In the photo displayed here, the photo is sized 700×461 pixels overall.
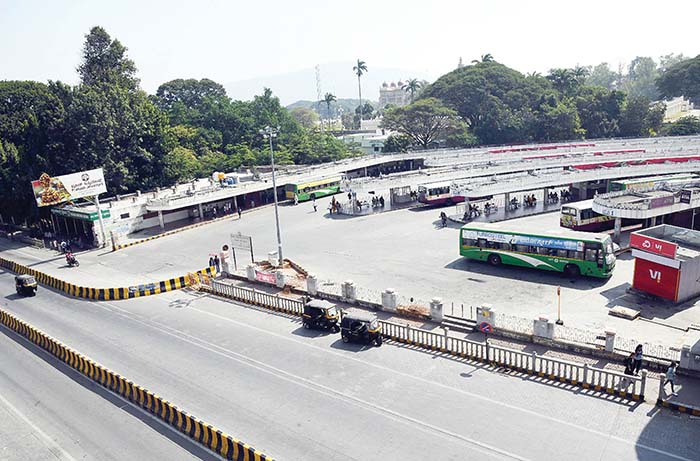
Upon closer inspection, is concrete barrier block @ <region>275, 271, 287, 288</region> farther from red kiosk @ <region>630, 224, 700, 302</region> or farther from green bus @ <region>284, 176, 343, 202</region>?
green bus @ <region>284, 176, 343, 202</region>

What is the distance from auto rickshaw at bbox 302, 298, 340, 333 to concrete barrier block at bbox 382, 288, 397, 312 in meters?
2.85

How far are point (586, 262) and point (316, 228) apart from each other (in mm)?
24424

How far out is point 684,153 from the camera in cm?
5619

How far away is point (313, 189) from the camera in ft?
197

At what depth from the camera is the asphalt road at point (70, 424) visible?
16156mm

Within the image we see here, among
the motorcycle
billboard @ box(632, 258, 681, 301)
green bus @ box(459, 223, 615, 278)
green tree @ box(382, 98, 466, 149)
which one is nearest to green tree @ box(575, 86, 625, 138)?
green tree @ box(382, 98, 466, 149)

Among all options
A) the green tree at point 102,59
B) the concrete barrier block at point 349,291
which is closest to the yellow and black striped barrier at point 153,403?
the concrete barrier block at point 349,291

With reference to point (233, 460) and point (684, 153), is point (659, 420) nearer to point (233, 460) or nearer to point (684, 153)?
point (233, 460)

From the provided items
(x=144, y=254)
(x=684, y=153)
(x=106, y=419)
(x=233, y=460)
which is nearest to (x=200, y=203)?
(x=144, y=254)

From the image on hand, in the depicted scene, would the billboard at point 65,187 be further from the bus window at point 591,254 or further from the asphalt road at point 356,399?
the bus window at point 591,254

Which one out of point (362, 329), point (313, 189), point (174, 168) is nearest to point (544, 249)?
point (362, 329)

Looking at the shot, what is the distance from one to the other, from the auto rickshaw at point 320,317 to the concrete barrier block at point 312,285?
409cm

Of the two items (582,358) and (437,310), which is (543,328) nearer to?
(582,358)

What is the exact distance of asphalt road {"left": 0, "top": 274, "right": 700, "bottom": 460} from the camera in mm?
15070
